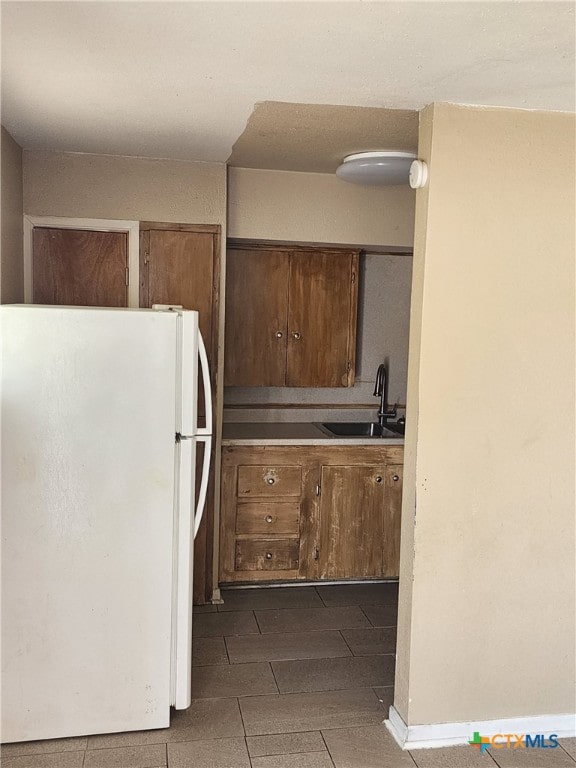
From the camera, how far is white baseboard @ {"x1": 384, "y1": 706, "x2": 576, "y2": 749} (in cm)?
265

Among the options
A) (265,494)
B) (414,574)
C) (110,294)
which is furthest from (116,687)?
(110,294)

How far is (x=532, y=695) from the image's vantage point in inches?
108

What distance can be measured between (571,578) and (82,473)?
5.99 ft

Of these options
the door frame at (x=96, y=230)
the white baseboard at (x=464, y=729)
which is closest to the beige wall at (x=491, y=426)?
the white baseboard at (x=464, y=729)

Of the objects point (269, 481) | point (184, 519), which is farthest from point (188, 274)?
point (184, 519)

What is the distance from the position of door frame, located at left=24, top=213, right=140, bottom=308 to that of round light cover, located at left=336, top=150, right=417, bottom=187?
1.09 meters

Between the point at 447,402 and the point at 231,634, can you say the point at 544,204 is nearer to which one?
the point at 447,402

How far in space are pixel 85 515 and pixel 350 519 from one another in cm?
185

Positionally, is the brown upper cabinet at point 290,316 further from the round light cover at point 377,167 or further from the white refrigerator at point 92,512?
the white refrigerator at point 92,512

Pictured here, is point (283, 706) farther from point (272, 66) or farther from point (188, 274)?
point (272, 66)

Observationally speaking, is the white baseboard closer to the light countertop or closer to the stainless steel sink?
the light countertop

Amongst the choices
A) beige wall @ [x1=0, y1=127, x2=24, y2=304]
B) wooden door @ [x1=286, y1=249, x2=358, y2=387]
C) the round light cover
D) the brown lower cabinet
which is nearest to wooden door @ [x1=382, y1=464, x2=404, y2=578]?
the brown lower cabinet

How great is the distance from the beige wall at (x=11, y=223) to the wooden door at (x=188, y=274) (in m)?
0.59

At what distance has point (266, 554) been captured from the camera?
404cm
